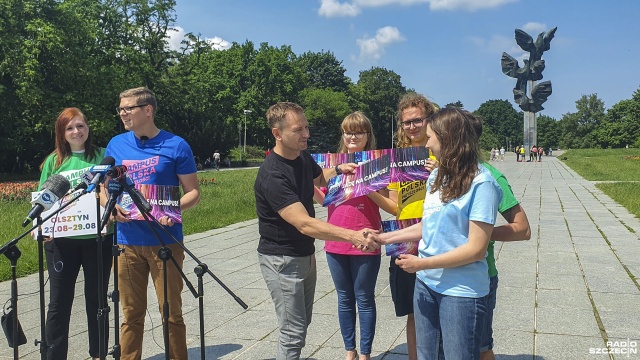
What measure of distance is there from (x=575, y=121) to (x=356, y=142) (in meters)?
127

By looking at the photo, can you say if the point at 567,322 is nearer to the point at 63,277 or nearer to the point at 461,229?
the point at 461,229

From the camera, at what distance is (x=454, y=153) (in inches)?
97.0

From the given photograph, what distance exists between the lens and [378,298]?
582cm

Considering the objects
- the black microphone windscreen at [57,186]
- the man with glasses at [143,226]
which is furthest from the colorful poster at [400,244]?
the black microphone windscreen at [57,186]

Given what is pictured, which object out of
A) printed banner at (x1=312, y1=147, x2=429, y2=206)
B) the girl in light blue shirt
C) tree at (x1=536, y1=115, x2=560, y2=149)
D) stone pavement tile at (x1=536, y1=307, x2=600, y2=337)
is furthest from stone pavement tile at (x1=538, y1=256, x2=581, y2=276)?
tree at (x1=536, y1=115, x2=560, y2=149)

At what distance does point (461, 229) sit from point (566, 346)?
7.99 feet

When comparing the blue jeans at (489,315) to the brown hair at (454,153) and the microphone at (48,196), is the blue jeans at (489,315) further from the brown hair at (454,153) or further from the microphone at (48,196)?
the microphone at (48,196)

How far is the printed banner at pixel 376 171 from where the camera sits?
127 inches

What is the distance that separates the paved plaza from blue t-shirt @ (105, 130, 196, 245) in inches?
48.8

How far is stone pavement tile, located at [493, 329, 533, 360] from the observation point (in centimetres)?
411

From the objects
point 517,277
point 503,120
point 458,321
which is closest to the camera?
point 458,321

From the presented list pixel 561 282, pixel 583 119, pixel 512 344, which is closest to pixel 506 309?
pixel 512 344

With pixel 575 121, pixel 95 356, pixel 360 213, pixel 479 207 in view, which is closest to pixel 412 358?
pixel 360 213

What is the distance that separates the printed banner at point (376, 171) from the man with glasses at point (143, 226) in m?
0.98
